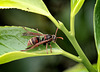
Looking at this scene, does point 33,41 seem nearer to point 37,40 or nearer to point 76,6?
point 37,40

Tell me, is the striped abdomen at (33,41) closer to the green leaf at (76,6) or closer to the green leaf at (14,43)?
the green leaf at (14,43)

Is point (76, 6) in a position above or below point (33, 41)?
above

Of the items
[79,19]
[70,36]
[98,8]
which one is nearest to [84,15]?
[79,19]

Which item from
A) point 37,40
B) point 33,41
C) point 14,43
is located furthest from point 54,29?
point 14,43

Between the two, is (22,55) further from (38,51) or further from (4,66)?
(4,66)

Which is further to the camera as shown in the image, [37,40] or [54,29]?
[54,29]

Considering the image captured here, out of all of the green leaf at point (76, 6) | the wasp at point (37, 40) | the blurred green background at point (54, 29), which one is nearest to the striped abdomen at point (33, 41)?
the wasp at point (37, 40)
